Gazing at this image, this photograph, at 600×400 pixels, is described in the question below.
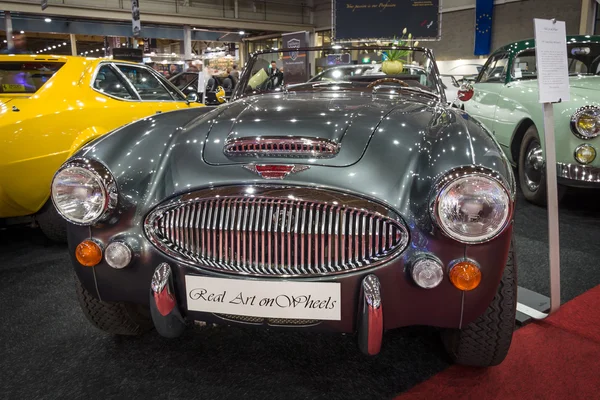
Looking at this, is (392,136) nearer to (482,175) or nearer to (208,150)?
(482,175)

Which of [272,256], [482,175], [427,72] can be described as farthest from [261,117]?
[427,72]

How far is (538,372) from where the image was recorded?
1802 mm

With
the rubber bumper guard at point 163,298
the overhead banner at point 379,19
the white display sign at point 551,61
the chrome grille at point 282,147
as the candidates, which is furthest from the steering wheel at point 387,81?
the overhead banner at point 379,19

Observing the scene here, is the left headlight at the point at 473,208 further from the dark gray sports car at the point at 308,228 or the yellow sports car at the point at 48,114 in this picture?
the yellow sports car at the point at 48,114

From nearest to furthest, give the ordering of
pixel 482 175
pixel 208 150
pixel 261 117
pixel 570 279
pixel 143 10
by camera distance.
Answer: pixel 482 175 → pixel 208 150 → pixel 261 117 → pixel 570 279 → pixel 143 10

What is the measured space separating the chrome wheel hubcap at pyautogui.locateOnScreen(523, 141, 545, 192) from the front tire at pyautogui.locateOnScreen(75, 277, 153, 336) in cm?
356

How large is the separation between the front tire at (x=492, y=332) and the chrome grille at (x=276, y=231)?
0.46 m

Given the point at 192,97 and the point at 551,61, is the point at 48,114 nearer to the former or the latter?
the point at 192,97

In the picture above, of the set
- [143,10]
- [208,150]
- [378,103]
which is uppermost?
[143,10]

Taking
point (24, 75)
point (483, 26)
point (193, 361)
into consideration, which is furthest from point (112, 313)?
point (483, 26)

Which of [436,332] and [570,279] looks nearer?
[436,332]

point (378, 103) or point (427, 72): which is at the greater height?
point (427, 72)

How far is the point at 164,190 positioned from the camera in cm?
155

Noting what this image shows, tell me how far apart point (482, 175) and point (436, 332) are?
38.3 inches
